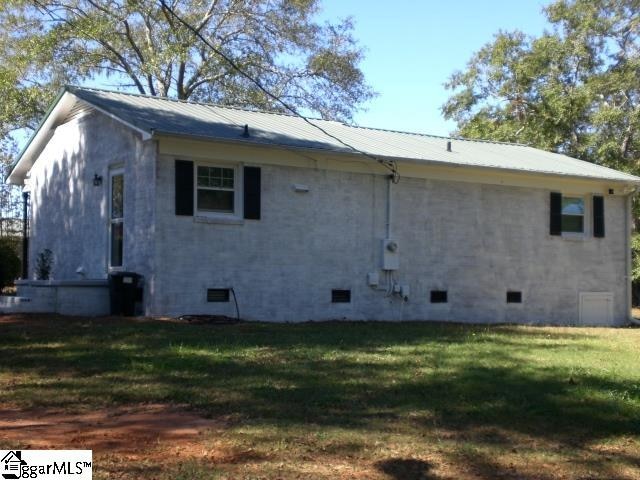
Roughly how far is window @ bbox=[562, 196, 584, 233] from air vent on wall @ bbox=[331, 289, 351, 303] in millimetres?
6183

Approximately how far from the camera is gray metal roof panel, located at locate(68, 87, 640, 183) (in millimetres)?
14594

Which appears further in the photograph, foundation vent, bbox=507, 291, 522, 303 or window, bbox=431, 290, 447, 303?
foundation vent, bbox=507, 291, 522, 303

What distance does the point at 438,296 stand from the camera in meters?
16.9

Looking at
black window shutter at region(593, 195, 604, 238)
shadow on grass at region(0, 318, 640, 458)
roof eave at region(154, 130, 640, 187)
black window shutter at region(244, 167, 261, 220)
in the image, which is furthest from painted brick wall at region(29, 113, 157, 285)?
black window shutter at region(593, 195, 604, 238)

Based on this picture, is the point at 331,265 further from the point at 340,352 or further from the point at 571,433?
the point at 571,433

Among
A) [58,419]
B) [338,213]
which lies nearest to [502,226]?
[338,213]

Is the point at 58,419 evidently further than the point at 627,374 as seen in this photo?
No

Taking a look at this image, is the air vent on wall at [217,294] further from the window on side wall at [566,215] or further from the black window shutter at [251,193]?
the window on side wall at [566,215]

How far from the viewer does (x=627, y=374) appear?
8711 millimetres

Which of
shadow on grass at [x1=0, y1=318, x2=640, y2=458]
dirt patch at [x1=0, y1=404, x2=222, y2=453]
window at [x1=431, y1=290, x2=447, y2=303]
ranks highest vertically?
window at [x1=431, y1=290, x2=447, y2=303]

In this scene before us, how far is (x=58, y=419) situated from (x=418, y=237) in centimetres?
1114

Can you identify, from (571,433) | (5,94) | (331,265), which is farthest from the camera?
(5,94)

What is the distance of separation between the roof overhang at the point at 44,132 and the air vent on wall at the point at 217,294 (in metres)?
3.20

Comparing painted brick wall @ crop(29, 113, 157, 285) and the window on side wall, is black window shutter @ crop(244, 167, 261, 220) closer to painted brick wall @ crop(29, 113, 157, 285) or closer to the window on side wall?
painted brick wall @ crop(29, 113, 157, 285)
